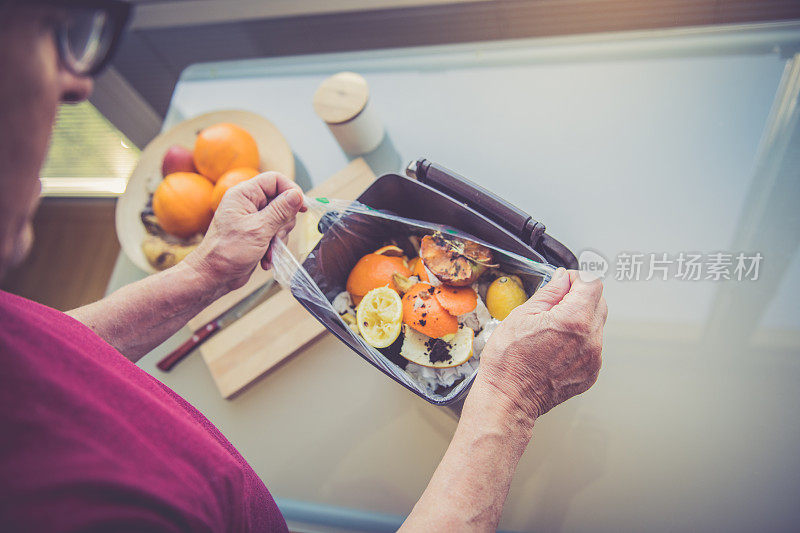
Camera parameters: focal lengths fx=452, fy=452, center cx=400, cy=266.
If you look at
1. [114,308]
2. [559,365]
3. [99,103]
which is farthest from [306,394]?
[99,103]

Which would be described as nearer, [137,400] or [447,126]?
[137,400]

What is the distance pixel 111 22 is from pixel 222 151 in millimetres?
462

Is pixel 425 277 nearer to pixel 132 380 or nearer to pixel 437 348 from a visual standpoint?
pixel 437 348

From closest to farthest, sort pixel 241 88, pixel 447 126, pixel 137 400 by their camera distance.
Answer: pixel 137 400 → pixel 447 126 → pixel 241 88

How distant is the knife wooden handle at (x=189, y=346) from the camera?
827 mm

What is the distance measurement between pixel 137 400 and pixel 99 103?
61.1 inches

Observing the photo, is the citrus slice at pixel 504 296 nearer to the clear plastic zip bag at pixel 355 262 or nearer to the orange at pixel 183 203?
the clear plastic zip bag at pixel 355 262

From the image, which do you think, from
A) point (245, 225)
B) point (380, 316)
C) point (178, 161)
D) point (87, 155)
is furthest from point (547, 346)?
point (87, 155)

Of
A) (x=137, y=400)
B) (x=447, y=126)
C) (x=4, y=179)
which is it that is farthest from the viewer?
(x=447, y=126)

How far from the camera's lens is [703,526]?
0.64 m

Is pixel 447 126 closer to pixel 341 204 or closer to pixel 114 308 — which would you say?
pixel 341 204

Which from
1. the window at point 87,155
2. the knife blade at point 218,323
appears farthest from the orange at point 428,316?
the window at point 87,155

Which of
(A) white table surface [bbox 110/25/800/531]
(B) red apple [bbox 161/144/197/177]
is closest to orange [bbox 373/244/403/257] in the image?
(A) white table surface [bbox 110/25/800/531]

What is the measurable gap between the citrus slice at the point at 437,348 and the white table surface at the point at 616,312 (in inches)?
7.0
